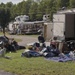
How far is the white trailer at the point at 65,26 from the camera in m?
27.2

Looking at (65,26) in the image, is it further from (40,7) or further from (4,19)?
(40,7)

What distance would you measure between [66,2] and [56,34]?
52.7 metres

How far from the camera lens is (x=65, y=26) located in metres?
27.1

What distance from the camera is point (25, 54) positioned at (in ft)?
73.0

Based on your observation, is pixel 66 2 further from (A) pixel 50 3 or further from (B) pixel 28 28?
(B) pixel 28 28

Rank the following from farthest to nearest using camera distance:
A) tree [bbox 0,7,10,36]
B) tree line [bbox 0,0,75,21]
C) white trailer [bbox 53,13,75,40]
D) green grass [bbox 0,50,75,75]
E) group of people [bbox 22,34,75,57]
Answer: tree line [bbox 0,0,75,21]
tree [bbox 0,7,10,36]
white trailer [bbox 53,13,75,40]
group of people [bbox 22,34,75,57]
green grass [bbox 0,50,75,75]

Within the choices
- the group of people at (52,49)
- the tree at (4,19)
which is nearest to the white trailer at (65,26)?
the group of people at (52,49)

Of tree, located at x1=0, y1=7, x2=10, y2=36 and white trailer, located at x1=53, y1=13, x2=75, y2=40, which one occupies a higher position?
white trailer, located at x1=53, y1=13, x2=75, y2=40

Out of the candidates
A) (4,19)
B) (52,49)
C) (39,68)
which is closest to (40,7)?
(4,19)

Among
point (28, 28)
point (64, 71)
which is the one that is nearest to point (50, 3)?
point (28, 28)

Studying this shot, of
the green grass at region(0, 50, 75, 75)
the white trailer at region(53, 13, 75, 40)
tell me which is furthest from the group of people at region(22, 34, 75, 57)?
the green grass at region(0, 50, 75, 75)

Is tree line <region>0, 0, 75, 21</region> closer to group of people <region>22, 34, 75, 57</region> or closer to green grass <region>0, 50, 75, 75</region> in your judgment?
group of people <region>22, 34, 75, 57</region>

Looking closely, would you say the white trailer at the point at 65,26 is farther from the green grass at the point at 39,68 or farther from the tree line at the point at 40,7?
the tree line at the point at 40,7

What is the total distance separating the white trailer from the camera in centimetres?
2716
